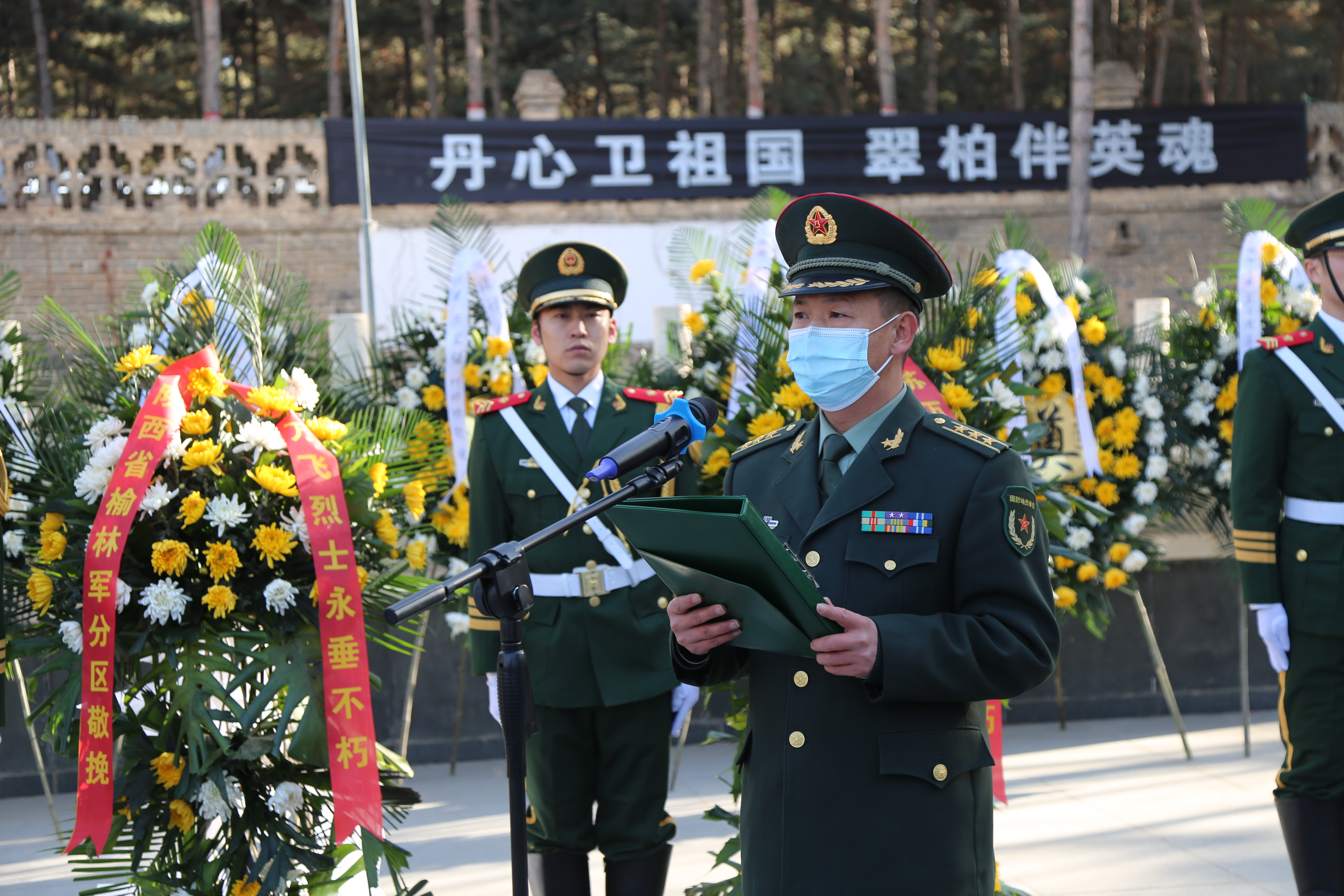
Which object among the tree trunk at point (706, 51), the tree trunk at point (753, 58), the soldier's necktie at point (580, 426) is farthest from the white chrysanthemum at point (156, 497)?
the tree trunk at point (706, 51)

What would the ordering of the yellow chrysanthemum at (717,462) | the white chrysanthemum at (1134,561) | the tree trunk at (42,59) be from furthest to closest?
the tree trunk at (42,59) → the white chrysanthemum at (1134,561) → the yellow chrysanthemum at (717,462)

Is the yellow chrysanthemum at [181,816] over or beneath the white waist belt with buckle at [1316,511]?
beneath

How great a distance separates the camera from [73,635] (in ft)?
9.42

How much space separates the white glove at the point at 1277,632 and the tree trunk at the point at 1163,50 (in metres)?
21.7

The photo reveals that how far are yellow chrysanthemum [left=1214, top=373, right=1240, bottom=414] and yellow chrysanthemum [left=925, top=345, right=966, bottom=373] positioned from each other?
2770mm

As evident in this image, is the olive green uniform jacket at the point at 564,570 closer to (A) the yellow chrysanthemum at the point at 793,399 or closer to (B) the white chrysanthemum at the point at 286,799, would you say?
(A) the yellow chrysanthemum at the point at 793,399

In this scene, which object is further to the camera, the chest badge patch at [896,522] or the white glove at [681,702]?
the white glove at [681,702]

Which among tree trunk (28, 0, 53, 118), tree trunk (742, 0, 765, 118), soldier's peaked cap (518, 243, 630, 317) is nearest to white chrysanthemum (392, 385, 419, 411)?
soldier's peaked cap (518, 243, 630, 317)

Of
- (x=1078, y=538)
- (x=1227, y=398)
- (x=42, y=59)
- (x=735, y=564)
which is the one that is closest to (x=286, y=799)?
(x=735, y=564)

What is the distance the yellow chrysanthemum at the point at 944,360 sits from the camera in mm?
3299

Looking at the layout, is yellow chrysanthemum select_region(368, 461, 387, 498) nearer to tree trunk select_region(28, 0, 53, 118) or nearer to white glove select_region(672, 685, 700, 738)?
white glove select_region(672, 685, 700, 738)

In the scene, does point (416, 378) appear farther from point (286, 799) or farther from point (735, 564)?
point (735, 564)

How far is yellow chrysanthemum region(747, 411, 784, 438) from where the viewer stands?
3404 millimetres

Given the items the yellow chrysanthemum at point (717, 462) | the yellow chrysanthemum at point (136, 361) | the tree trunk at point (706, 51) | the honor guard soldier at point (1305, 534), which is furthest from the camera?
the tree trunk at point (706, 51)
